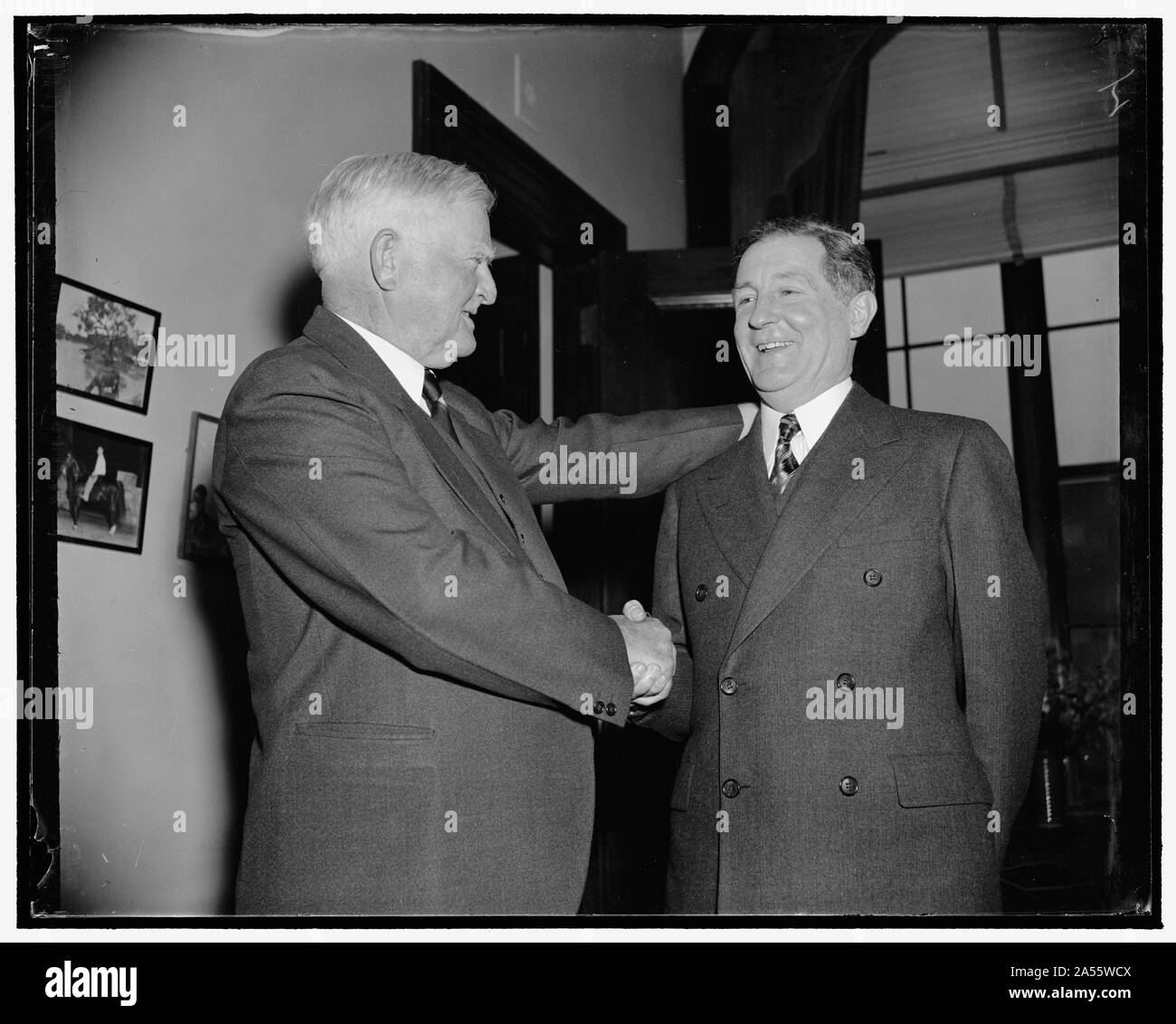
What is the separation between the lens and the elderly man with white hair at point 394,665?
2.13 metres

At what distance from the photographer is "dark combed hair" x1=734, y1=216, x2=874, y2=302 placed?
8.39 ft

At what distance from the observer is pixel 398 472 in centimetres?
222

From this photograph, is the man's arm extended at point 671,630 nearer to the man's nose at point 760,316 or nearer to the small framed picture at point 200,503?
the man's nose at point 760,316

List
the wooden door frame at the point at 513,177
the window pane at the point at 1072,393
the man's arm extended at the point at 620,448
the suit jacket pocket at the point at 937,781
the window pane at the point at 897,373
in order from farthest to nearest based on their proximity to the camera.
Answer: the window pane at the point at 897,373 → the window pane at the point at 1072,393 → the wooden door frame at the point at 513,177 → the man's arm extended at the point at 620,448 → the suit jacket pocket at the point at 937,781

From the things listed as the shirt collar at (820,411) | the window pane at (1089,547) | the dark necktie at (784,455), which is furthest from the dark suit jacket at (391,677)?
the window pane at (1089,547)

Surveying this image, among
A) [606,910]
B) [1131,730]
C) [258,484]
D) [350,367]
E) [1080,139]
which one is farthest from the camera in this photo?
[1080,139]

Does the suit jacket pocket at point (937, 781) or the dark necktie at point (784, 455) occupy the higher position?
the dark necktie at point (784, 455)

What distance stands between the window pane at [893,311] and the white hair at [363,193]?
5.21 metres

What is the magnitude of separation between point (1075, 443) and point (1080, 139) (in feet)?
5.00

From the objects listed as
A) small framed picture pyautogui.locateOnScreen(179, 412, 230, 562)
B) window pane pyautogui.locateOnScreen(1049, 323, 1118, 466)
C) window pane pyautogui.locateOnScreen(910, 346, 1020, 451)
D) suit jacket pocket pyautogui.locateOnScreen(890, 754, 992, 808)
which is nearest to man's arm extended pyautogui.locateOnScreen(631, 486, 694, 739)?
suit jacket pocket pyautogui.locateOnScreen(890, 754, 992, 808)

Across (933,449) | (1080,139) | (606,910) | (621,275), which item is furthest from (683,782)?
(1080,139)

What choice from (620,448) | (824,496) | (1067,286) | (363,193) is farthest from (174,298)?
(1067,286)

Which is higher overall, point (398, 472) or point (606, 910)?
point (398, 472)
